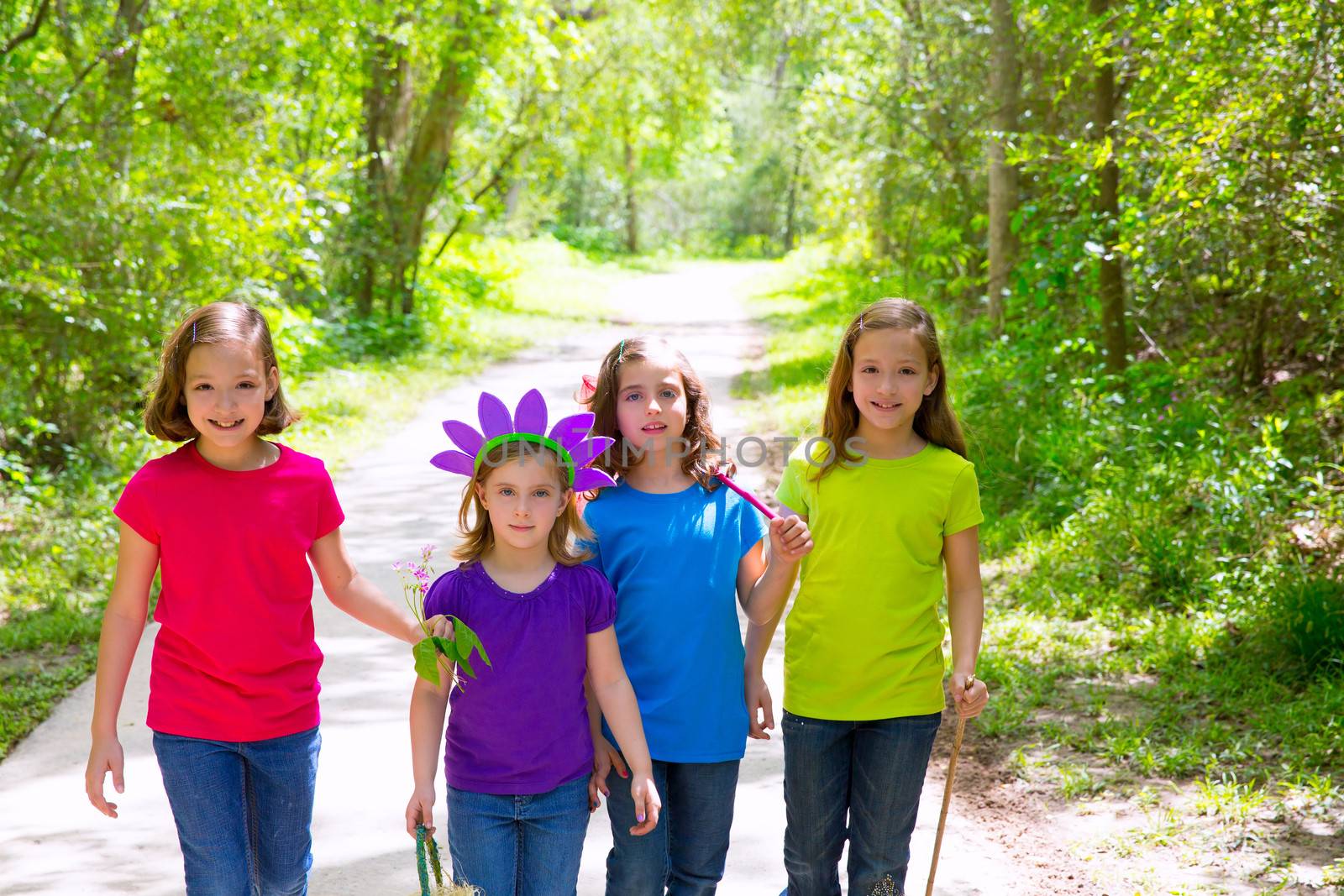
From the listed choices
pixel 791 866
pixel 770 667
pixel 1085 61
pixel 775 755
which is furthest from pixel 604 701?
pixel 1085 61

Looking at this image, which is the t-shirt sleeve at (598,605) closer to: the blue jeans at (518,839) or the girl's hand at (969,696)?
the blue jeans at (518,839)

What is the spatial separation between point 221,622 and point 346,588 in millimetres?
299

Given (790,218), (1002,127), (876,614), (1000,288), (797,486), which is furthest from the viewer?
(790,218)

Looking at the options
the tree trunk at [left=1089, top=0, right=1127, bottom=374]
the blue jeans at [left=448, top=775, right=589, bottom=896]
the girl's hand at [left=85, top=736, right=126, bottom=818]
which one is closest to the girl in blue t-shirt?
the blue jeans at [left=448, top=775, right=589, bottom=896]

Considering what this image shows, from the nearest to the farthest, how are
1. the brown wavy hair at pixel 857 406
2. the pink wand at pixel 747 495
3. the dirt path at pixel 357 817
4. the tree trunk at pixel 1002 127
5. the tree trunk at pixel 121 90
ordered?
the pink wand at pixel 747 495 < the brown wavy hair at pixel 857 406 < the dirt path at pixel 357 817 < the tree trunk at pixel 121 90 < the tree trunk at pixel 1002 127

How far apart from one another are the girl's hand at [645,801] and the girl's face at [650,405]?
770 millimetres

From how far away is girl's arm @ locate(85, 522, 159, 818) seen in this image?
2.69 m

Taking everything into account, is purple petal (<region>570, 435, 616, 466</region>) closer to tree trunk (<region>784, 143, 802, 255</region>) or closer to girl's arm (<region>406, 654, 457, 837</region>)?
girl's arm (<region>406, 654, 457, 837</region>)

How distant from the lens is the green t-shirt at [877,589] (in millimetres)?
3002

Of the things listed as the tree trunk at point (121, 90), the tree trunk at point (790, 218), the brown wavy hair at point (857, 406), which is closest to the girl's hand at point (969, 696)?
the brown wavy hair at point (857, 406)

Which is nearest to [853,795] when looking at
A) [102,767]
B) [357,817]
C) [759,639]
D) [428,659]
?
[759,639]

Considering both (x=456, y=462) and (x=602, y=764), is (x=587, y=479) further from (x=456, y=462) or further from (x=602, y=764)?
(x=602, y=764)

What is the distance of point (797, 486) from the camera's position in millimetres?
3176

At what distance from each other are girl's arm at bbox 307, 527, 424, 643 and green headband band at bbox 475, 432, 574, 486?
44 centimetres
